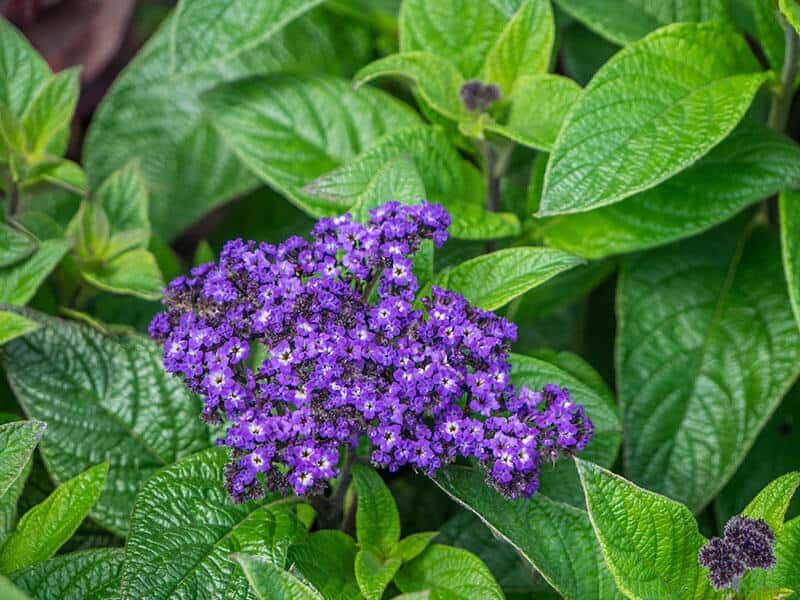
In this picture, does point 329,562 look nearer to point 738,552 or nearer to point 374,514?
point 374,514

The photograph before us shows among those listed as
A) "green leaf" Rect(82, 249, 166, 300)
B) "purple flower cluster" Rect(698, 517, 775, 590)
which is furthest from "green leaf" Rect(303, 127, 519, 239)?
"purple flower cluster" Rect(698, 517, 775, 590)

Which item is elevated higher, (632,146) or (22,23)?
(632,146)

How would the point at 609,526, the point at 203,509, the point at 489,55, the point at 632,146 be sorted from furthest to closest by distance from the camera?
the point at 489,55 < the point at 632,146 < the point at 203,509 < the point at 609,526

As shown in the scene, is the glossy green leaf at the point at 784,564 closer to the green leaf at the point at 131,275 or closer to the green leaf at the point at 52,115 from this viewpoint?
the green leaf at the point at 131,275

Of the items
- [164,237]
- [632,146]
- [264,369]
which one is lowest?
[164,237]

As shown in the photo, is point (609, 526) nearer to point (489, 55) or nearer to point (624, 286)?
point (624, 286)

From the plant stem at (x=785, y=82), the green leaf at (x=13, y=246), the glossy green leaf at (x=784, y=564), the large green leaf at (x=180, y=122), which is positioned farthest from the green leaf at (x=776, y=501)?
the large green leaf at (x=180, y=122)

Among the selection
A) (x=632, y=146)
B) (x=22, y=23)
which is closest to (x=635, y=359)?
(x=632, y=146)

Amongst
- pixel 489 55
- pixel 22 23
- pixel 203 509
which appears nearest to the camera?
pixel 203 509
